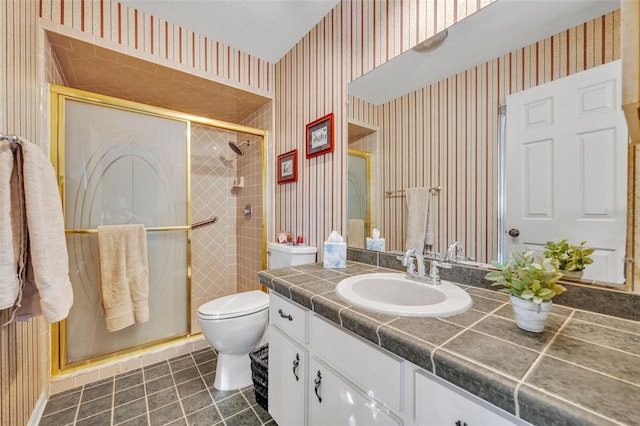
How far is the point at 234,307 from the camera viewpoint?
5.21 feet

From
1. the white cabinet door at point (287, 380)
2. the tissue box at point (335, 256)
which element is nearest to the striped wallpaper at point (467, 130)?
the tissue box at point (335, 256)

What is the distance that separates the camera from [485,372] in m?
0.48

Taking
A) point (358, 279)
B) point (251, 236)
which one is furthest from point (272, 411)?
point (251, 236)

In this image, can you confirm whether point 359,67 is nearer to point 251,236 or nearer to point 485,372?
point 485,372

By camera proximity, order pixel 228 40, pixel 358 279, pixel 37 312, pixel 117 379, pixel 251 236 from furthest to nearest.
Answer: pixel 251 236 → pixel 228 40 → pixel 117 379 → pixel 358 279 → pixel 37 312

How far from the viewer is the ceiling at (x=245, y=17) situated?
1.61 metres

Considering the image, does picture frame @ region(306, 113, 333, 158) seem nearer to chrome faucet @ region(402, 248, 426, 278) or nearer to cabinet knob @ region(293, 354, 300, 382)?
chrome faucet @ region(402, 248, 426, 278)

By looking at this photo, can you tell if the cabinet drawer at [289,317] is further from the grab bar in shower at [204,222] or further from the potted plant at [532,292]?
the grab bar in shower at [204,222]

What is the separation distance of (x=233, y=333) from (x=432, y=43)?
1.84 m

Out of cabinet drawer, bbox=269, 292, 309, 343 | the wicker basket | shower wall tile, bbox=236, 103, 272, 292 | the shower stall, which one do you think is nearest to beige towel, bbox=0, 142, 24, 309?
the shower stall

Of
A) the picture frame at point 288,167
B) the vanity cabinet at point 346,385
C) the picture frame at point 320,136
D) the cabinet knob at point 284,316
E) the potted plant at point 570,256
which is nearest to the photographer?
the vanity cabinet at point 346,385

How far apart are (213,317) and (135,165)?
3.89 ft

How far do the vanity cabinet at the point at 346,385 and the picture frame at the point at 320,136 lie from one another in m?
0.99

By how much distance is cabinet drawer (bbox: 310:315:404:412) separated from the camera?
66cm
